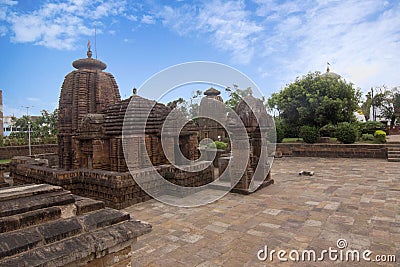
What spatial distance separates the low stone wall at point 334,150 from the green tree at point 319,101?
2960 millimetres

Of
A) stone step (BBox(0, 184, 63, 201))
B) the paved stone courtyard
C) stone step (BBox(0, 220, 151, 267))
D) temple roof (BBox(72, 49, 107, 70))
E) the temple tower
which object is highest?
temple roof (BBox(72, 49, 107, 70))

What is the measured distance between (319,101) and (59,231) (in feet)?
62.2

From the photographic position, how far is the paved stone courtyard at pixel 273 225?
12.5 feet

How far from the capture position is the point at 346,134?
1533 centimetres

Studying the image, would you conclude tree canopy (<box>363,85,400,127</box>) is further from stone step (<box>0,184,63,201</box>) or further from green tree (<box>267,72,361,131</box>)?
stone step (<box>0,184,63,201</box>)

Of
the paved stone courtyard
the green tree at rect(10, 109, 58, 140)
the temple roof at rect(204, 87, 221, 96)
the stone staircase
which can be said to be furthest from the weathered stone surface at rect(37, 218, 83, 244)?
the green tree at rect(10, 109, 58, 140)

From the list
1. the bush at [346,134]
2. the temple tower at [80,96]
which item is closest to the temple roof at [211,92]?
the bush at [346,134]

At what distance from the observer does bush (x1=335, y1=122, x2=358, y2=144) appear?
15211 mm

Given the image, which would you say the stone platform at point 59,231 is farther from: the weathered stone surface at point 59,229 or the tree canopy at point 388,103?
the tree canopy at point 388,103

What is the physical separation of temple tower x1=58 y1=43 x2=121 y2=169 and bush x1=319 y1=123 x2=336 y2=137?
1405cm

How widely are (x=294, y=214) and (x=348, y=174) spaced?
5745mm

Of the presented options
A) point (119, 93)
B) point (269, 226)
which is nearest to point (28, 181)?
point (119, 93)

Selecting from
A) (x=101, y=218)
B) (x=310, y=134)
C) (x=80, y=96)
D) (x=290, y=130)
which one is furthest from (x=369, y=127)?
(x=101, y=218)

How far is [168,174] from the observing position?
777 centimetres
